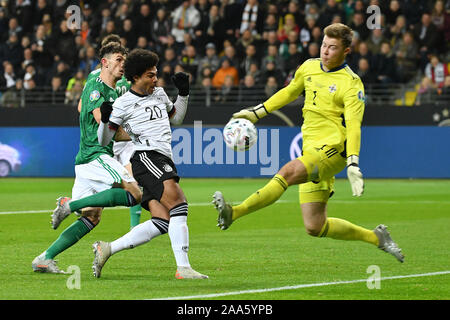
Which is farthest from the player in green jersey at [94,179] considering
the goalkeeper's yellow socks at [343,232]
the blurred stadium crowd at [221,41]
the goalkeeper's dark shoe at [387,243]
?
the blurred stadium crowd at [221,41]

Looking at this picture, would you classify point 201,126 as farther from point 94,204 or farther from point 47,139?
point 94,204

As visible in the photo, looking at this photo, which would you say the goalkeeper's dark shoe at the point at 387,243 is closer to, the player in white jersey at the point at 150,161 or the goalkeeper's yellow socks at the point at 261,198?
the goalkeeper's yellow socks at the point at 261,198

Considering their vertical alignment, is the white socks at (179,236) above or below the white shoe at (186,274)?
above

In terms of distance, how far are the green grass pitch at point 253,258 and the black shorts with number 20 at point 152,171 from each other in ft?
2.60

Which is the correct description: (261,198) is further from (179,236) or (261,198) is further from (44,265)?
(44,265)

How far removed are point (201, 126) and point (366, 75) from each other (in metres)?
4.27

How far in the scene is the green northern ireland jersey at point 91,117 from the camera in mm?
9094

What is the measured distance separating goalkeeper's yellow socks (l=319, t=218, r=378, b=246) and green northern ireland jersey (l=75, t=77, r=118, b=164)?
2.29 meters

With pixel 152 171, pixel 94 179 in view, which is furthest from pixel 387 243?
pixel 94 179

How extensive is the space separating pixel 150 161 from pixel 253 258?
234 cm

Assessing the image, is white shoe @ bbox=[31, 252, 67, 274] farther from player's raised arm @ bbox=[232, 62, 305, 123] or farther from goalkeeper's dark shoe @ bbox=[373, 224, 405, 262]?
goalkeeper's dark shoe @ bbox=[373, 224, 405, 262]

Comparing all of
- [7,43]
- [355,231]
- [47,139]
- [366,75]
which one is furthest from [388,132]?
[355,231]

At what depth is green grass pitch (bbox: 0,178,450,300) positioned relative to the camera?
748cm

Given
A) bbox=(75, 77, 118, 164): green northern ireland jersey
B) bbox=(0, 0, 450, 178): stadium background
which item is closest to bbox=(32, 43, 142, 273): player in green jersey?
bbox=(75, 77, 118, 164): green northern ireland jersey
